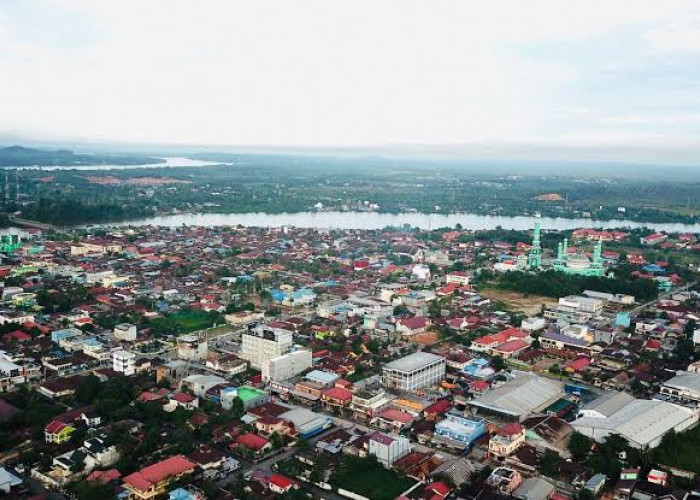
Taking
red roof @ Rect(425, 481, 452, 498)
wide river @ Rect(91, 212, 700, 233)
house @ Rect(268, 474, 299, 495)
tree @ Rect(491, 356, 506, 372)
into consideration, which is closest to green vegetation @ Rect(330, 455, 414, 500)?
red roof @ Rect(425, 481, 452, 498)

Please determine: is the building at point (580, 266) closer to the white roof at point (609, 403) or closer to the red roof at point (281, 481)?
the white roof at point (609, 403)

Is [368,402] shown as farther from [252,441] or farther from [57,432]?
[57,432]

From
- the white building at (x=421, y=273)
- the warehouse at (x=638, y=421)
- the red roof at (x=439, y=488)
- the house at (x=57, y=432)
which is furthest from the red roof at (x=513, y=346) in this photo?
the house at (x=57, y=432)

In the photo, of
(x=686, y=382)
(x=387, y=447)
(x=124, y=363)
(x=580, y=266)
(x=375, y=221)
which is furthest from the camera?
(x=375, y=221)

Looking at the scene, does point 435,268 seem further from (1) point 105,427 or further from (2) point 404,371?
(1) point 105,427

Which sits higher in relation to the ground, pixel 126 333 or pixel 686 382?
pixel 686 382

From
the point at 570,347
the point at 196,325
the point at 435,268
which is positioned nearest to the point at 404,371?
the point at 570,347

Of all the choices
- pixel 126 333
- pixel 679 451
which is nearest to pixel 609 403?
pixel 679 451
